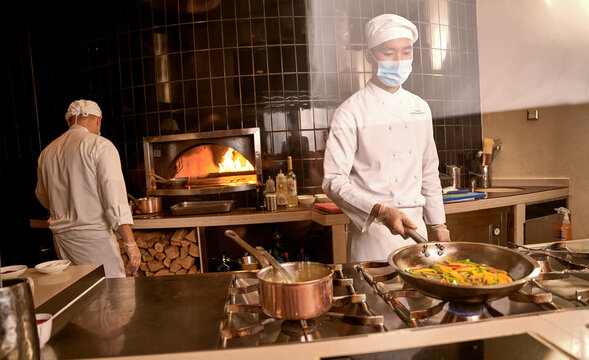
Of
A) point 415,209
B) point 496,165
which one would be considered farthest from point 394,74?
point 496,165

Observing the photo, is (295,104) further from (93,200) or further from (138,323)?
(138,323)

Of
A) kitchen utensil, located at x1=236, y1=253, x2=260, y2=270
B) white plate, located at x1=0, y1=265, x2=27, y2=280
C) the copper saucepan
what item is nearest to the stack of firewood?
kitchen utensil, located at x1=236, y1=253, x2=260, y2=270

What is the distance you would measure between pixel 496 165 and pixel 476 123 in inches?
15.0

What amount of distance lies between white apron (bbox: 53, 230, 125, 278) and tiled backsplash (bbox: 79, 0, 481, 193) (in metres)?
1.28

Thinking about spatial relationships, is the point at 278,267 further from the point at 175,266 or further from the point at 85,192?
the point at 175,266

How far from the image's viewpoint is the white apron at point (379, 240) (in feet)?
5.92

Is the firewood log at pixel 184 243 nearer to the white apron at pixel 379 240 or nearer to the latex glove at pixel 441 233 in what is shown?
the white apron at pixel 379 240

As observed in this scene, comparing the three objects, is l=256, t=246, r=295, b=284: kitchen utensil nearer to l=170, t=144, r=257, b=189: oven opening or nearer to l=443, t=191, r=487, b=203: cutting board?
l=443, t=191, r=487, b=203: cutting board

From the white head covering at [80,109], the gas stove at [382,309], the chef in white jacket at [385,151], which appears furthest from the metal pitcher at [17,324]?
the white head covering at [80,109]

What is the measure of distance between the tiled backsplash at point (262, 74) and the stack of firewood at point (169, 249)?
2.43 feet

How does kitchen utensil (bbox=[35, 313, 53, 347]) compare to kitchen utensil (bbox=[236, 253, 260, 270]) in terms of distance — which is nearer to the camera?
kitchen utensil (bbox=[35, 313, 53, 347])

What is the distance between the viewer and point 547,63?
2.55 m

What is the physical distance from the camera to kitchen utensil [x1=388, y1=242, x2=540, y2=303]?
790 mm

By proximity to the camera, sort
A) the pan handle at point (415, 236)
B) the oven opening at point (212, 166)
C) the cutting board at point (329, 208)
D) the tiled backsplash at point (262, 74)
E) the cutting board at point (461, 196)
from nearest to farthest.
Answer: the pan handle at point (415, 236)
the cutting board at point (329, 208)
the cutting board at point (461, 196)
the tiled backsplash at point (262, 74)
the oven opening at point (212, 166)
